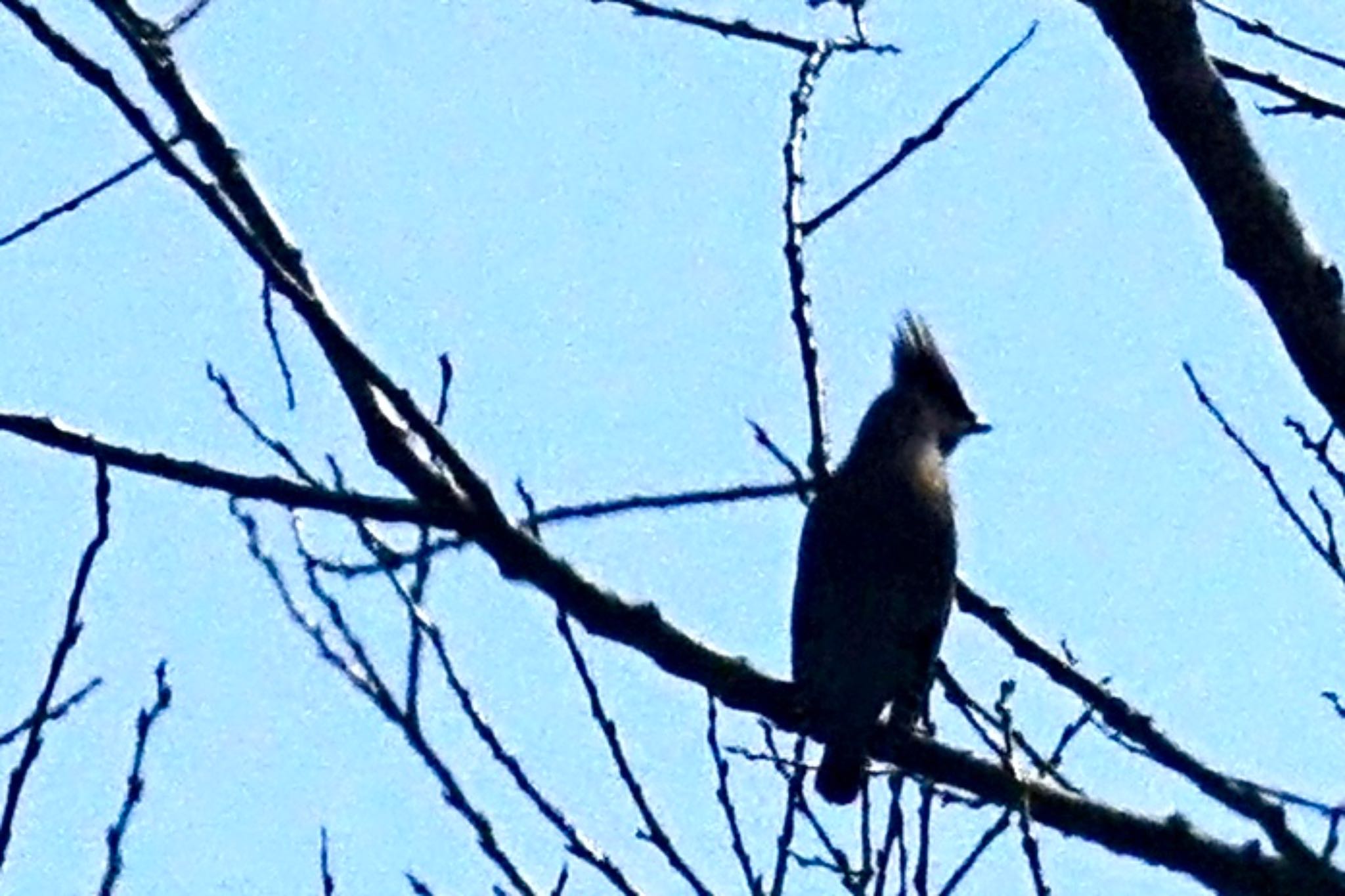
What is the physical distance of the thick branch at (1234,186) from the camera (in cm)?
262

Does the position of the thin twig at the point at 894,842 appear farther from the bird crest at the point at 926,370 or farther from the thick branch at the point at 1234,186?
the bird crest at the point at 926,370

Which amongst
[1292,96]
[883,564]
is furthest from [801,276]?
[883,564]

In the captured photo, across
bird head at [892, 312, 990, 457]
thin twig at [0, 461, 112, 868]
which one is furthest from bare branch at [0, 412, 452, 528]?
bird head at [892, 312, 990, 457]

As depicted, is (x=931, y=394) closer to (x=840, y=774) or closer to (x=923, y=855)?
(x=840, y=774)

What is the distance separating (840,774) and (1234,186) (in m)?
2.35

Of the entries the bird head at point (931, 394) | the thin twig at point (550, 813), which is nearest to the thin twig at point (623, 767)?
the thin twig at point (550, 813)

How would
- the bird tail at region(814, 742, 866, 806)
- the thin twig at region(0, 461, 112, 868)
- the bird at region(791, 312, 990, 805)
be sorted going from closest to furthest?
the thin twig at region(0, 461, 112, 868)
the bird tail at region(814, 742, 866, 806)
the bird at region(791, 312, 990, 805)

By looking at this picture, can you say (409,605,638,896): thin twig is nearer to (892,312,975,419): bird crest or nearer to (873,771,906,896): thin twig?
(873,771,906,896): thin twig

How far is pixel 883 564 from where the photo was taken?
5.54 m

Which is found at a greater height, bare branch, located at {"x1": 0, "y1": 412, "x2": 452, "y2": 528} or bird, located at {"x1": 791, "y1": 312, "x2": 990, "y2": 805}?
bird, located at {"x1": 791, "y1": 312, "x2": 990, "y2": 805}

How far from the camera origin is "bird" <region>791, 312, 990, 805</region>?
492 centimetres

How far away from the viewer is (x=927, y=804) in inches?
126

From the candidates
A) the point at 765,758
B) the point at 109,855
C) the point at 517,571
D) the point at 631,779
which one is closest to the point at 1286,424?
the point at 765,758

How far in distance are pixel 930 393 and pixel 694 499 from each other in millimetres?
3221
